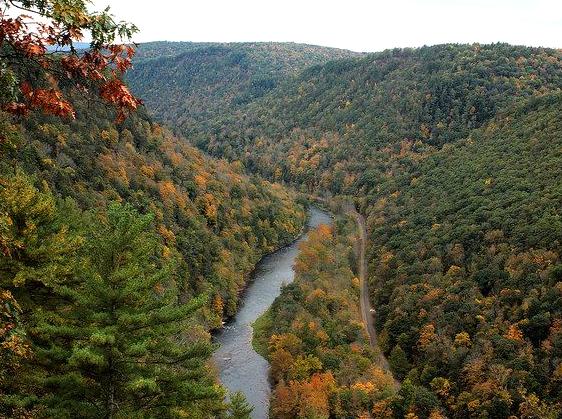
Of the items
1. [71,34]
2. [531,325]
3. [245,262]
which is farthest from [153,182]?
[71,34]

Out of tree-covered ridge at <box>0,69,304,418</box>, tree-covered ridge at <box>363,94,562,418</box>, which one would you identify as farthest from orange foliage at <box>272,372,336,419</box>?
tree-covered ridge at <box>0,69,304,418</box>

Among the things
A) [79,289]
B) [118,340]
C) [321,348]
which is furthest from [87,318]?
[321,348]


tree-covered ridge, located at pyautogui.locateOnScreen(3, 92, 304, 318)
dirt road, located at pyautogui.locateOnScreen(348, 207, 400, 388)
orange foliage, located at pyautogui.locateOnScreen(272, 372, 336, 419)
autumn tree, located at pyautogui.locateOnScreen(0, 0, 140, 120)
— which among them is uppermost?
tree-covered ridge, located at pyautogui.locateOnScreen(3, 92, 304, 318)

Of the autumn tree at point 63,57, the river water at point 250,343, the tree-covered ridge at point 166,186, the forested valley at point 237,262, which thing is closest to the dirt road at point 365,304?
the forested valley at point 237,262

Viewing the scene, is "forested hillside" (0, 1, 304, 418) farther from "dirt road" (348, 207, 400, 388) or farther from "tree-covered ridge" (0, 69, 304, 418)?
"dirt road" (348, 207, 400, 388)

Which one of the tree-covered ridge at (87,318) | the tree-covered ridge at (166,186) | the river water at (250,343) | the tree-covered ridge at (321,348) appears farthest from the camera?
the tree-covered ridge at (166,186)

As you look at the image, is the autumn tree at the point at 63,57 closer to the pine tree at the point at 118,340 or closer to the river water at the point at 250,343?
the pine tree at the point at 118,340
